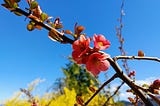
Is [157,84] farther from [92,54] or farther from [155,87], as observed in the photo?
[92,54]

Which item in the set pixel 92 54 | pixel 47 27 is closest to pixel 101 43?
pixel 92 54

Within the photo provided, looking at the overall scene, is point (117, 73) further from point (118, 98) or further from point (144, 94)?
point (118, 98)

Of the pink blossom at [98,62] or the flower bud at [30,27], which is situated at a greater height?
the flower bud at [30,27]

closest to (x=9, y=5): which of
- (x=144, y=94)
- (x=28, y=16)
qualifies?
(x=28, y=16)

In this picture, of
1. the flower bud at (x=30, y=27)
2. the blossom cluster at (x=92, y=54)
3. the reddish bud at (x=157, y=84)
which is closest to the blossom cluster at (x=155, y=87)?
the reddish bud at (x=157, y=84)

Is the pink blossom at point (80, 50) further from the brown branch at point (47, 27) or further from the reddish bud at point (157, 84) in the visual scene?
the reddish bud at point (157, 84)

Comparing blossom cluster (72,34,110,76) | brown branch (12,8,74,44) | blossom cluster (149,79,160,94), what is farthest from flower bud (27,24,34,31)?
blossom cluster (149,79,160,94)

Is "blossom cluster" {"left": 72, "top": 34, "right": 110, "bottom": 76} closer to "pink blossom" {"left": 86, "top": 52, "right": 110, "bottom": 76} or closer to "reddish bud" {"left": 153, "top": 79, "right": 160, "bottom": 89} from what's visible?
"pink blossom" {"left": 86, "top": 52, "right": 110, "bottom": 76}
